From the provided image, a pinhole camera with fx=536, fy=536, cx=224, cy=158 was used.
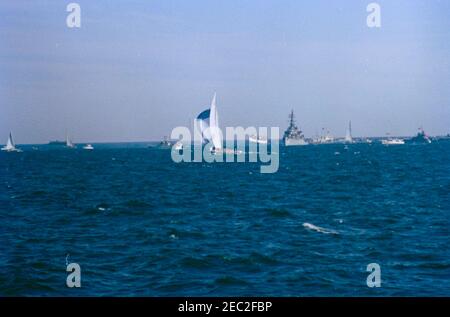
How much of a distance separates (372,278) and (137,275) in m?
8.80

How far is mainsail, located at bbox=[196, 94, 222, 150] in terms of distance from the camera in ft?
383

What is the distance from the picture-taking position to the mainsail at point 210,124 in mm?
116881

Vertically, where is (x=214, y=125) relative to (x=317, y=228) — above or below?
above

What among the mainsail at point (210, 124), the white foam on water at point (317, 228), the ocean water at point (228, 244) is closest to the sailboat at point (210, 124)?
the mainsail at point (210, 124)

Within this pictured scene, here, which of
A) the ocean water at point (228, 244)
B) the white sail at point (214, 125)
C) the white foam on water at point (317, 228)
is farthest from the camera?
the white sail at point (214, 125)

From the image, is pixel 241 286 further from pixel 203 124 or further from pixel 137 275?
pixel 203 124

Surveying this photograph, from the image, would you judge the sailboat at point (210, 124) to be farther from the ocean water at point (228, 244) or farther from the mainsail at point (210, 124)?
the ocean water at point (228, 244)

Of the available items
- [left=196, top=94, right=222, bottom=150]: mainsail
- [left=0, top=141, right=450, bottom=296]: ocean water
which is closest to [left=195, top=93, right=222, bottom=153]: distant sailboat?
[left=196, top=94, right=222, bottom=150]: mainsail

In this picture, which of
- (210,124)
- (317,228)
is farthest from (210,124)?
(317,228)

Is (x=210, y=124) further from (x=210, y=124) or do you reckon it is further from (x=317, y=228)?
(x=317, y=228)

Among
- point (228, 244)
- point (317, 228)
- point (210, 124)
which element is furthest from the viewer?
point (210, 124)

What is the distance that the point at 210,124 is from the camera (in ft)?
387

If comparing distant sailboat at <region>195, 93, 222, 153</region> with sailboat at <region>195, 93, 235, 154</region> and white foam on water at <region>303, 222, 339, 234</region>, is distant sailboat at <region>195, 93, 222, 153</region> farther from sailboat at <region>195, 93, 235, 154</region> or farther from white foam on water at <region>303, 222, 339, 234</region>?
white foam on water at <region>303, 222, 339, 234</region>
